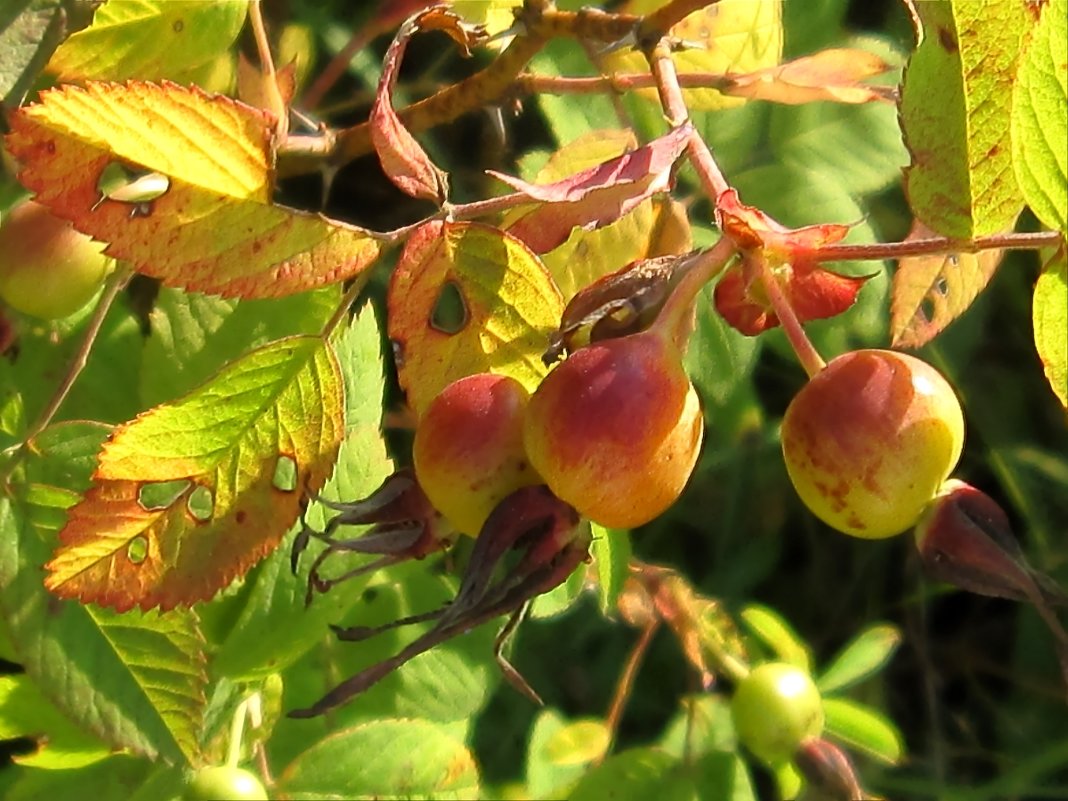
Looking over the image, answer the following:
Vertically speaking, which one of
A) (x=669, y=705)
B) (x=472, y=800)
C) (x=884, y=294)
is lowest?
(x=669, y=705)

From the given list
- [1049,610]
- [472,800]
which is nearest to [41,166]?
[1049,610]

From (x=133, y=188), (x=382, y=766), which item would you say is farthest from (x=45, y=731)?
(x=133, y=188)

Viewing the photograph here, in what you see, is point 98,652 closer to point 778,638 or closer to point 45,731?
point 45,731

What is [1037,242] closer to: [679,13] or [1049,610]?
[1049,610]

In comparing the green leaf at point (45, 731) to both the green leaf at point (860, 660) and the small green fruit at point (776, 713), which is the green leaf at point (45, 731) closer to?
the small green fruit at point (776, 713)

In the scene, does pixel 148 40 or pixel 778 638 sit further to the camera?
pixel 778 638
